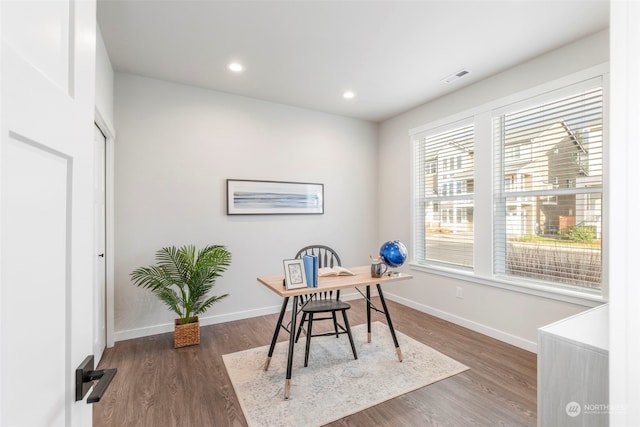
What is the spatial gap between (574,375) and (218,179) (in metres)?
3.36

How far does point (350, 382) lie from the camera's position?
223cm

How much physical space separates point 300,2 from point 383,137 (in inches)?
111

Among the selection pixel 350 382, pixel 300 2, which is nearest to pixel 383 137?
pixel 300 2

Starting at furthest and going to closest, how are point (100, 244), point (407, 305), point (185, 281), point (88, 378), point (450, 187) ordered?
point (407, 305) < point (450, 187) < point (185, 281) < point (100, 244) < point (88, 378)

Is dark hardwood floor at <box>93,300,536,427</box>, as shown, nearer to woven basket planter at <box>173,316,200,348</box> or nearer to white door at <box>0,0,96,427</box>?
woven basket planter at <box>173,316,200,348</box>

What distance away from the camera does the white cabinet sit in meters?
1.14

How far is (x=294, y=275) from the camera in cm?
218

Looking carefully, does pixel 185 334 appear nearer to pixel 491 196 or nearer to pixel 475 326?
pixel 475 326

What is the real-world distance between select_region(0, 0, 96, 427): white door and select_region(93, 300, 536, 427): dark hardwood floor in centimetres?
143

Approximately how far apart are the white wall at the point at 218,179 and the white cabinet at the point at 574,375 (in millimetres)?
2969

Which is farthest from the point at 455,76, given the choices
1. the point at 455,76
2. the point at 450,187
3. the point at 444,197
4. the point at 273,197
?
the point at 273,197

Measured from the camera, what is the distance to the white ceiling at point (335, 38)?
212cm
